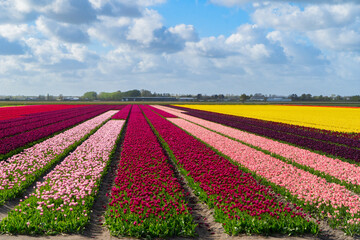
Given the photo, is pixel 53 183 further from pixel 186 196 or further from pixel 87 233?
pixel 186 196

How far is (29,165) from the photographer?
1420 centimetres

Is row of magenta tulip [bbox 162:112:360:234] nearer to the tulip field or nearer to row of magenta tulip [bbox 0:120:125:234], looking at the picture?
the tulip field

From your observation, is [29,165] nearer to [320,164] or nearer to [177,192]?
[177,192]

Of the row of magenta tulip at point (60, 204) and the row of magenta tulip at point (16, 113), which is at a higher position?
the row of magenta tulip at point (16, 113)

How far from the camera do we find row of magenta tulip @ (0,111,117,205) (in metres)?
10.9

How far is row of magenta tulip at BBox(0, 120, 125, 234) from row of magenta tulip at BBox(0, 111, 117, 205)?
851 millimetres

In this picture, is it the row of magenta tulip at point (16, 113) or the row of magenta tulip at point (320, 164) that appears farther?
the row of magenta tulip at point (16, 113)

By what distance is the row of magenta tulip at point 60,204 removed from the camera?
785 cm

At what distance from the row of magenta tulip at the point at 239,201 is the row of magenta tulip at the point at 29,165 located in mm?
6899

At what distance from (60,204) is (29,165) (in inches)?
252

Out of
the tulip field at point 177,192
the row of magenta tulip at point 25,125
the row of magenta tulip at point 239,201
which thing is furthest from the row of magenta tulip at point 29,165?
the row of magenta tulip at point 25,125

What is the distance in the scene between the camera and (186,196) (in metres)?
10.9

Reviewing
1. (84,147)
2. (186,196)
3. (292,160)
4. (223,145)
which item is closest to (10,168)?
(84,147)

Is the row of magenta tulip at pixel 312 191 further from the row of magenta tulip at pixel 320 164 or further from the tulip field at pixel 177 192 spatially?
the row of magenta tulip at pixel 320 164
